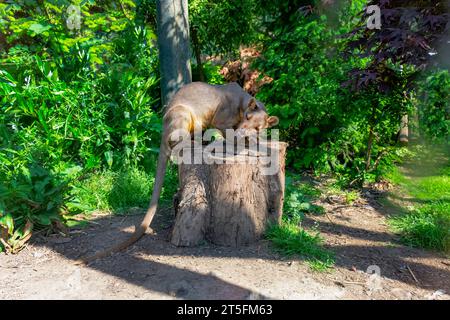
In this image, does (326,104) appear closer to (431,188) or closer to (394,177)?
(394,177)

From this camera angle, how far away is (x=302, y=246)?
3.72m

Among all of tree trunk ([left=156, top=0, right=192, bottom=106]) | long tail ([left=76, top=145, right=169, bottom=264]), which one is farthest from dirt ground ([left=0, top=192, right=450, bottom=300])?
tree trunk ([left=156, top=0, right=192, bottom=106])

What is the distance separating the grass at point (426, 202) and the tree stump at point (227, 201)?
69.2 inches

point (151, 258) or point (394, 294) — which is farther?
point (151, 258)

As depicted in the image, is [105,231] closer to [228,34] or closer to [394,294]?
[394,294]

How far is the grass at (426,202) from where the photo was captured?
424cm

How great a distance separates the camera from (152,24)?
7523 mm

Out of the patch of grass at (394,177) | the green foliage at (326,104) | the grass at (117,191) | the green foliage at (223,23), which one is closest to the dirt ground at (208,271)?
the grass at (117,191)

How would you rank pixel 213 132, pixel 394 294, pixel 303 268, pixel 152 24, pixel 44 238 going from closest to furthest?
1. pixel 394 294
2. pixel 303 268
3. pixel 44 238
4. pixel 213 132
5. pixel 152 24

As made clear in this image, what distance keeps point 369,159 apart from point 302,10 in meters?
2.56

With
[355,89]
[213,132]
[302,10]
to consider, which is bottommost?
[213,132]

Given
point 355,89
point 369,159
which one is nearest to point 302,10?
A: point 355,89

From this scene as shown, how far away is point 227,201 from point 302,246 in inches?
33.2

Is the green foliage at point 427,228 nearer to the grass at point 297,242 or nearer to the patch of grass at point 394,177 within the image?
the grass at point 297,242
